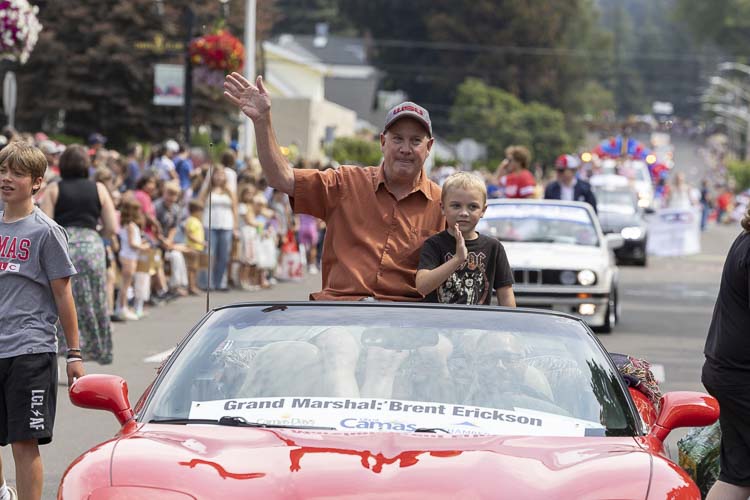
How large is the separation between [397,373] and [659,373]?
8.18m

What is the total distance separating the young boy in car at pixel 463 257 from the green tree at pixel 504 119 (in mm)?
93060

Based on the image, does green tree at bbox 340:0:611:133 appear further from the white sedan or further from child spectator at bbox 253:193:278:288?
the white sedan

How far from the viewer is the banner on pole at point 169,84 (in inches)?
1228

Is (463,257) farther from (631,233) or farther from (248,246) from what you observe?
(631,233)

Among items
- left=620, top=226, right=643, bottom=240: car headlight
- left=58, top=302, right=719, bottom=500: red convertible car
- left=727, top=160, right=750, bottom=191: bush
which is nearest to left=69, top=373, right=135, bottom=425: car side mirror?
left=58, top=302, right=719, bottom=500: red convertible car

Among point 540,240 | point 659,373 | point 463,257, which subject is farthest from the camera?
point 540,240

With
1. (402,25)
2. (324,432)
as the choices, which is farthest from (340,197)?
(402,25)

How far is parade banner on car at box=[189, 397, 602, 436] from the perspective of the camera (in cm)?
482

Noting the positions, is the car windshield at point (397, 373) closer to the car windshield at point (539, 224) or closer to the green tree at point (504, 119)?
the car windshield at point (539, 224)

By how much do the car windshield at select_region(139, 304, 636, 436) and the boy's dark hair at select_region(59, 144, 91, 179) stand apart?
6.54 meters

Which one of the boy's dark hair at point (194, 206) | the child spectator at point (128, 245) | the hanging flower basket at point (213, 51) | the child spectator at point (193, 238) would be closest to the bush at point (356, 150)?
the hanging flower basket at point (213, 51)

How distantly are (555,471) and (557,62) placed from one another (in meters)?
103

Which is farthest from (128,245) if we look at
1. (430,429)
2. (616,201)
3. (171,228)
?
(616,201)

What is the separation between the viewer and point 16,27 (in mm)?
15391
